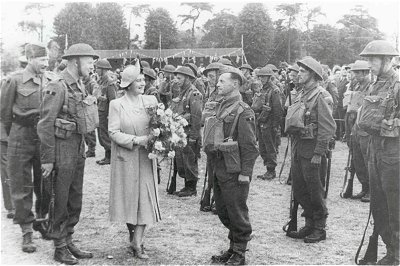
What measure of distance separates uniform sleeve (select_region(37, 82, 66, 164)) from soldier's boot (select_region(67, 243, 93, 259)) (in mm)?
1192

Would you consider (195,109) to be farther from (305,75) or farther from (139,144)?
(139,144)

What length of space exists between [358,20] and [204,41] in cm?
2423

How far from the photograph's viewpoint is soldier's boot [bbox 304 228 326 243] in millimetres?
6402

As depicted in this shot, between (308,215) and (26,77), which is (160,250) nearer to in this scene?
(308,215)

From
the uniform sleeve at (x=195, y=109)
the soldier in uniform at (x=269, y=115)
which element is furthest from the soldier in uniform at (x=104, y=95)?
the soldier in uniform at (x=269, y=115)

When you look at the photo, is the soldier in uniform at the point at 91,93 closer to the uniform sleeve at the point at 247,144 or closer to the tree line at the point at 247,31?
the uniform sleeve at the point at 247,144

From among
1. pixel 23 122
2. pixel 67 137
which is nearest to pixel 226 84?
pixel 67 137

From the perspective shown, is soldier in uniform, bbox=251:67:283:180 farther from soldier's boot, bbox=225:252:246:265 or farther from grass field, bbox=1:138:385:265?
soldier's boot, bbox=225:252:246:265

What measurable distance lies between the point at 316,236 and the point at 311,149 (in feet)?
4.06

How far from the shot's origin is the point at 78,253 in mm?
5617

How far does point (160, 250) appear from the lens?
5.96 meters

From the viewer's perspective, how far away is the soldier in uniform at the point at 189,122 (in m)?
8.68

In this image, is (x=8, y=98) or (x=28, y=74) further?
(x=28, y=74)

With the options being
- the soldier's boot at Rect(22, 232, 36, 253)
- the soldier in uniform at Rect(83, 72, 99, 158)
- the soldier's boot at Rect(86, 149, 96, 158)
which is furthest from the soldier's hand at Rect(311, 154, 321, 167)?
the soldier's boot at Rect(86, 149, 96, 158)
